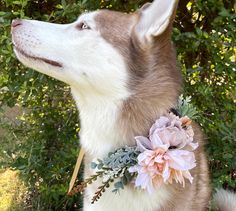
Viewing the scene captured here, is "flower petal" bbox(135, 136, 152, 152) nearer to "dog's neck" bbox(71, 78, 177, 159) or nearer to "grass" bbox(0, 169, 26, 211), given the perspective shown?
"dog's neck" bbox(71, 78, 177, 159)

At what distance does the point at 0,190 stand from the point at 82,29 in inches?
79.3

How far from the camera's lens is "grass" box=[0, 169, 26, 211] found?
12.4 feet

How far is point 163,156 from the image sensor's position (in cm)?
224

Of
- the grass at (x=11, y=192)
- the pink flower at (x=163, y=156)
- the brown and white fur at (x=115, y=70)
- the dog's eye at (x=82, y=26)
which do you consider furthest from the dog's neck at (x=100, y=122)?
the grass at (x=11, y=192)

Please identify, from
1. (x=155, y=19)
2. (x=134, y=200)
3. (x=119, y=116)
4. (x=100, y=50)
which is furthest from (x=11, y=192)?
(x=155, y=19)

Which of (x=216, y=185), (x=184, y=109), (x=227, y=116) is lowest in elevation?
(x=216, y=185)

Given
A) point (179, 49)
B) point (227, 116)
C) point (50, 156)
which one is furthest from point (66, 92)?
point (227, 116)

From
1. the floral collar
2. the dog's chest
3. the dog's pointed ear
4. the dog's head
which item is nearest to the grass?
the dog's chest

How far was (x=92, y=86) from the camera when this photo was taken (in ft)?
7.61

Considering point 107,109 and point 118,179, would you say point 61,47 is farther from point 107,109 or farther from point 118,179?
point 118,179

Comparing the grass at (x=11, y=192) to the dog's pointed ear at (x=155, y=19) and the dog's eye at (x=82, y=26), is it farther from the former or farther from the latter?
the dog's pointed ear at (x=155, y=19)

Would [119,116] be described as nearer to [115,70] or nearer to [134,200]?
[115,70]

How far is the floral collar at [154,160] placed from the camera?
224 cm

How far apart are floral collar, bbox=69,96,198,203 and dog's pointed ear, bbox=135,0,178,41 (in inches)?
15.3
